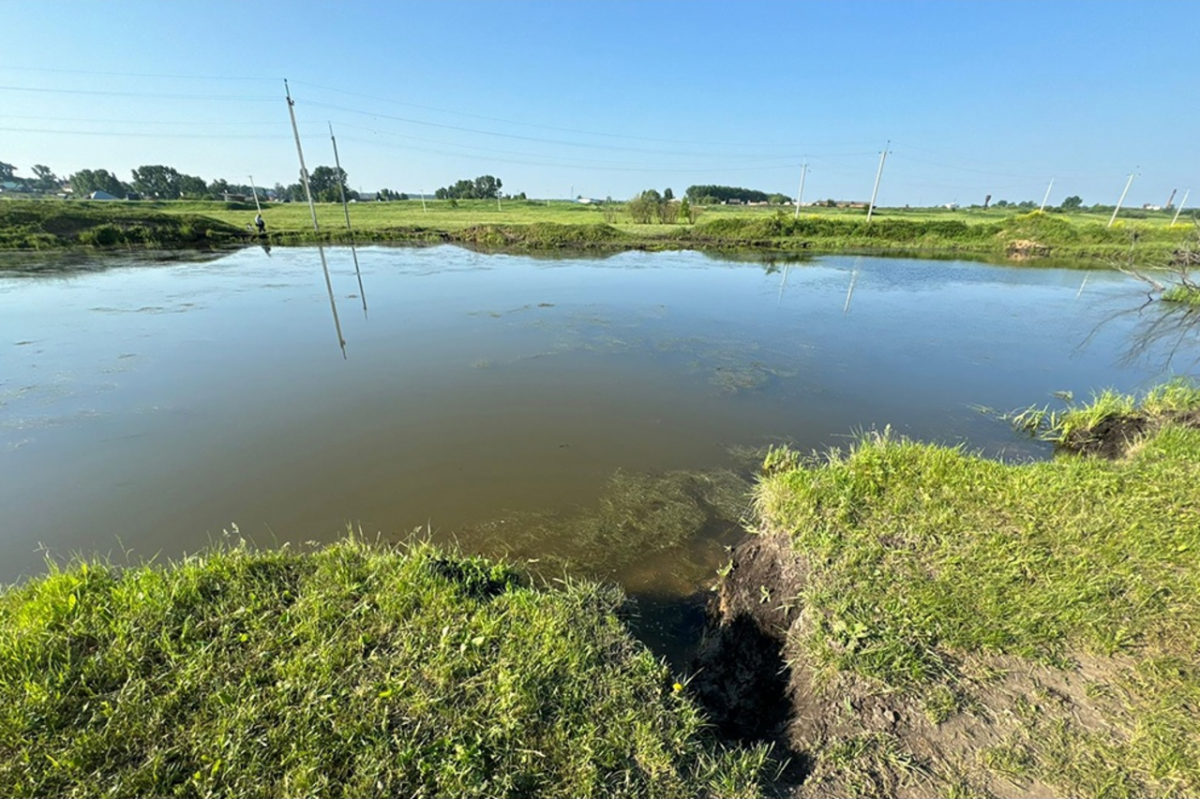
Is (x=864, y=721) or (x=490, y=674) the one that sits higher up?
(x=490, y=674)

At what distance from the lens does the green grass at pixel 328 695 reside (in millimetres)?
1646

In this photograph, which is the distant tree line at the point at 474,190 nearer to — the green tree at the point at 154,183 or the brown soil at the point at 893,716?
the green tree at the point at 154,183

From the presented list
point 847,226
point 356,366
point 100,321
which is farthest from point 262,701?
point 847,226

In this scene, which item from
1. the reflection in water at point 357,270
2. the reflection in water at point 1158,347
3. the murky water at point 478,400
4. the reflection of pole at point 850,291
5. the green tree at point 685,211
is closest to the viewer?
the murky water at point 478,400

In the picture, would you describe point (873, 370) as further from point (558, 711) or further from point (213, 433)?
point (213, 433)

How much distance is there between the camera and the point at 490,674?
2078mm

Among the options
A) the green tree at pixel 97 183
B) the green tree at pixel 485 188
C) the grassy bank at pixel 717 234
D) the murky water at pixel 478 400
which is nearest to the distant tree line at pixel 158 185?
the green tree at pixel 97 183

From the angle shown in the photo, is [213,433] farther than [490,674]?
Yes

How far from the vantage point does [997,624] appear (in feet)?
7.86

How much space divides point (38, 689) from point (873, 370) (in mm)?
9799

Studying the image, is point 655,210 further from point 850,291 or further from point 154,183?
point 154,183

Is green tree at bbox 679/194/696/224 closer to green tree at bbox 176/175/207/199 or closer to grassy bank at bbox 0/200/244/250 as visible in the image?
grassy bank at bbox 0/200/244/250

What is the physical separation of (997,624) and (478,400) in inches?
230

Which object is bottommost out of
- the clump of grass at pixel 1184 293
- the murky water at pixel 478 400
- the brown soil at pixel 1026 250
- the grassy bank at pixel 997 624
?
the murky water at pixel 478 400
